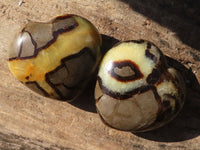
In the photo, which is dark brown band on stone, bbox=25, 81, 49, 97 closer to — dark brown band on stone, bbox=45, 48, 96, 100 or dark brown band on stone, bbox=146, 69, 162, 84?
dark brown band on stone, bbox=45, 48, 96, 100

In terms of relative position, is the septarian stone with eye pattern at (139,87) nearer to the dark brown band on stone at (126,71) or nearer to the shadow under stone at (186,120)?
the dark brown band on stone at (126,71)

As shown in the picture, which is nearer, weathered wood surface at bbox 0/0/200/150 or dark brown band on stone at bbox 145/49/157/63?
dark brown band on stone at bbox 145/49/157/63

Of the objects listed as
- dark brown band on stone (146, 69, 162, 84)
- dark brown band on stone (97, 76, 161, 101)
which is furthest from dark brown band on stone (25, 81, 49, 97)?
dark brown band on stone (146, 69, 162, 84)

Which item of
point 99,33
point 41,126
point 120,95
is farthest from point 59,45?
point 41,126

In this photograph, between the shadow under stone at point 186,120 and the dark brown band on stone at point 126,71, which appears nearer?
the dark brown band on stone at point 126,71

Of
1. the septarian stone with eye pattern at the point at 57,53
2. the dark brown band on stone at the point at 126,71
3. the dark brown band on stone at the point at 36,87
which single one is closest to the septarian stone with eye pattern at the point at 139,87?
the dark brown band on stone at the point at 126,71

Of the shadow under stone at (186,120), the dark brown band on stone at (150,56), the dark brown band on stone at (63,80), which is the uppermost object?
the dark brown band on stone at (150,56)

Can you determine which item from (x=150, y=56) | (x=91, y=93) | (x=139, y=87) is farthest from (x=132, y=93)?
(x=91, y=93)
